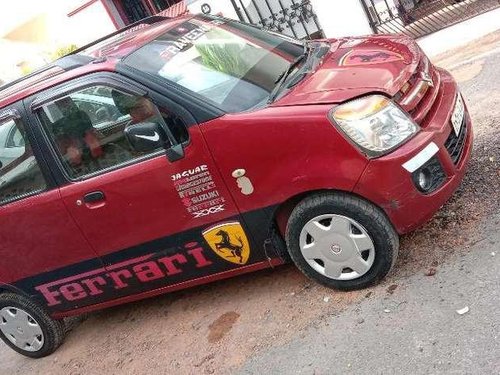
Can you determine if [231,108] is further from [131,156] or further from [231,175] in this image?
[131,156]

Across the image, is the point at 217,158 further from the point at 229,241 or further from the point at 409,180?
the point at 409,180

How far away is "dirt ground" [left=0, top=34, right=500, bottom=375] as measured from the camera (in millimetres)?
3570

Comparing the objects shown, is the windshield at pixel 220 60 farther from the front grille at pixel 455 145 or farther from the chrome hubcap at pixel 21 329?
the chrome hubcap at pixel 21 329

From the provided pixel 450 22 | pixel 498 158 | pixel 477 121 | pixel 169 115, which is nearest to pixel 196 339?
pixel 169 115

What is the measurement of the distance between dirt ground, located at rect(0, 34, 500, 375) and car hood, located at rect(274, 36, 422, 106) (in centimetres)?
98

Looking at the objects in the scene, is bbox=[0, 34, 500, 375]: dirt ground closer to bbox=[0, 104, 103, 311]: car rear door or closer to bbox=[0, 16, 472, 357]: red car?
bbox=[0, 16, 472, 357]: red car

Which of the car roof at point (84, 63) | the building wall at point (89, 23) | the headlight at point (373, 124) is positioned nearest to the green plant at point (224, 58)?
the car roof at point (84, 63)

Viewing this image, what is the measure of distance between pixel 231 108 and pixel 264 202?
588 mm

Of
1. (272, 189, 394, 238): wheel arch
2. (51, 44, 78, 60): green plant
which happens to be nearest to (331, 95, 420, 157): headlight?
(272, 189, 394, 238): wheel arch

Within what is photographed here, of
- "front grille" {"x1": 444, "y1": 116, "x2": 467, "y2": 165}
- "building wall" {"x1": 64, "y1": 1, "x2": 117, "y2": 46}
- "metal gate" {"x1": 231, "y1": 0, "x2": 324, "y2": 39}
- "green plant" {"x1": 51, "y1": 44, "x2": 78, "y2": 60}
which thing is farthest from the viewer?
"green plant" {"x1": 51, "y1": 44, "x2": 78, "y2": 60}

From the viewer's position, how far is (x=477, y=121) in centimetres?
495

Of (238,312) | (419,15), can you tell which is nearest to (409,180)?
(238,312)

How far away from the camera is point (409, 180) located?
3.18 metres

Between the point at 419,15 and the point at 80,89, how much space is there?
635 cm
